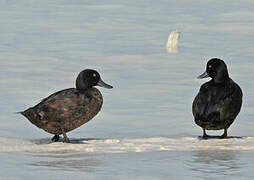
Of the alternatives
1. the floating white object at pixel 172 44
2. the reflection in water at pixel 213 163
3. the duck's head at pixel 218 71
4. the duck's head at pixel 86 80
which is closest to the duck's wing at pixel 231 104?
the duck's head at pixel 218 71

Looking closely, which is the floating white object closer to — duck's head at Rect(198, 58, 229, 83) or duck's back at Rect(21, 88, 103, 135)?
duck's head at Rect(198, 58, 229, 83)

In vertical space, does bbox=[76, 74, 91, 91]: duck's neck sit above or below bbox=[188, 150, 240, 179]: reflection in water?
above

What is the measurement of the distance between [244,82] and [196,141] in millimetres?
6153

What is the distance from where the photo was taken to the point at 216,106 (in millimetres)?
11758

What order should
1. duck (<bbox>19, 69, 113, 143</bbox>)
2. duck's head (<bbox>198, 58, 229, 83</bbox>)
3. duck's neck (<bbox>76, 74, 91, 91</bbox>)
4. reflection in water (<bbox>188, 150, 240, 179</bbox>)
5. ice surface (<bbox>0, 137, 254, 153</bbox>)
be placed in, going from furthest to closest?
duck's head (<bbox>198, 58, 229, 83</bbox>) → duck's neck (<bbox>76, 74, 91, 91</bbox>) → duck (<bbox>19, 69, 113, 143</bbox>) → ice surface (<bbox>0, 137, 254, 153</bbox>) → reflection in water (<bbox>188, 150, 240, 179</bbox>)

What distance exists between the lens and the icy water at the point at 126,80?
8.84m

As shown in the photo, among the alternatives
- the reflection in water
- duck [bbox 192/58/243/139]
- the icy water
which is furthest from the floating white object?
the reflection in water

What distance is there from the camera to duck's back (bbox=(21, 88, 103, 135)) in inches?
440

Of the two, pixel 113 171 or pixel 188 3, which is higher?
pixel 188 3

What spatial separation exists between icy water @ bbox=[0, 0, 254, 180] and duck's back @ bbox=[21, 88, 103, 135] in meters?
0.26

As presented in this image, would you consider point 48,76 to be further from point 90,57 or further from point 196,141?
point 196,141

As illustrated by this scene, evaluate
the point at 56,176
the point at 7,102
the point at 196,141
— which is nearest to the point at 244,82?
the point at 7,102

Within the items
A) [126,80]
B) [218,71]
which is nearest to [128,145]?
[218,71]

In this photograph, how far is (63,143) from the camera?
1059cm
